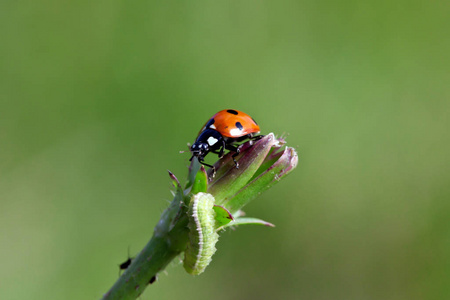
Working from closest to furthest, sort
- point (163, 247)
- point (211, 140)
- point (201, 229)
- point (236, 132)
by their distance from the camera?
point (201, 229) → point (163, 247) → point (236, 132) → point (211, 140)

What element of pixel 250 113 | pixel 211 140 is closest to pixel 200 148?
pixel 211 140

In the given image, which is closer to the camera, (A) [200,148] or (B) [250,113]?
(A) [200,148]

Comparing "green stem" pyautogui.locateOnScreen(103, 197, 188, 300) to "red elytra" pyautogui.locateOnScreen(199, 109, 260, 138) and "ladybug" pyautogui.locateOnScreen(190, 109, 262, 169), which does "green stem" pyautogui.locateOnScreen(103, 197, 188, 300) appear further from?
"red elytra" pyautogui.locateOnScreen(199, 109, 260, 138)

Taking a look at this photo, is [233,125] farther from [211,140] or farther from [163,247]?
[163,247]

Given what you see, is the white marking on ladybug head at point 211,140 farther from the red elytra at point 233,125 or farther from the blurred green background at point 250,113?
the blurred green background at point 250,113

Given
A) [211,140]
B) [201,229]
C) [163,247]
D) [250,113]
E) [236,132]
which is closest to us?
[201,229]

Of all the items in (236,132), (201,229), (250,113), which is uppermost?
(250,113)

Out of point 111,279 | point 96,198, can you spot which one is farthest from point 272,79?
point 111,279

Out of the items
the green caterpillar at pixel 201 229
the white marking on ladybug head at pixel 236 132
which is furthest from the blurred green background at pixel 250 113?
the green caterpillar at pixel 201 229
